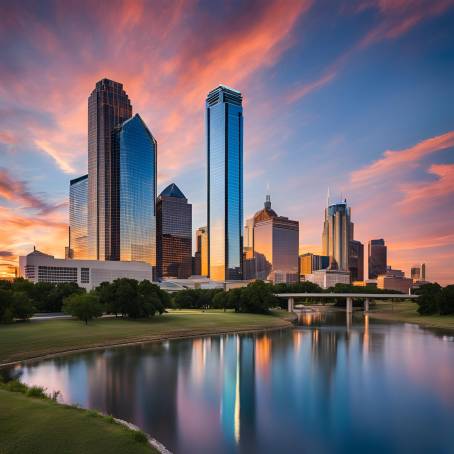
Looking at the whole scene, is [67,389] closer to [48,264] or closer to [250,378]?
[250,378]

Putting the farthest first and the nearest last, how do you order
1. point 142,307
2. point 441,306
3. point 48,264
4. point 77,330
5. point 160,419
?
point 48,264
point 441,306
point 142,307
point 77,330
point 160,419

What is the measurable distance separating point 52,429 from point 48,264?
185m

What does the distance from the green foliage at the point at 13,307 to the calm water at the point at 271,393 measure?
2500cm

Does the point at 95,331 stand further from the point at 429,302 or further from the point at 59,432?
the point at 429,302

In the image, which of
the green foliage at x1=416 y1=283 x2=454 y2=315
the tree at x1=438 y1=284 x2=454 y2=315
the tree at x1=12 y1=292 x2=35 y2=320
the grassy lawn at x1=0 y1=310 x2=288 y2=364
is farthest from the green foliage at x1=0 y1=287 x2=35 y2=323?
the green foliage at x1=416 y1=283 x2=454 y2=315

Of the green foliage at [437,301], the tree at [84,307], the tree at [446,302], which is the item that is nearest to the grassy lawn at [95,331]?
the tree at [84,307]

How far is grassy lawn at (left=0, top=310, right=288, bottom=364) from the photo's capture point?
55531 mm

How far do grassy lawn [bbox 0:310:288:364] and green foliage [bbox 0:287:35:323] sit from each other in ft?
8.74

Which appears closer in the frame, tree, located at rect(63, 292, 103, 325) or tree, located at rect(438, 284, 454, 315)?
tree, located at rect(63, 292, 103, 325)

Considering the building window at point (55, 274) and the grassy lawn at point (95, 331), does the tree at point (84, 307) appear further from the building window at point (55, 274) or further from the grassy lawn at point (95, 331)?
the building window at point (55, 274)

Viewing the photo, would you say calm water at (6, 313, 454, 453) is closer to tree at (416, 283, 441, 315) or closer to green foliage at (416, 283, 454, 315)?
green foliage at (416, 283, 454, 315)

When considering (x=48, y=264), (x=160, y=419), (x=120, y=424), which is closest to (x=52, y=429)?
(x=120, y=424)

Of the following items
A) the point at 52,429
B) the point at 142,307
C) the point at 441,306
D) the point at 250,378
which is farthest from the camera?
the point at 441,306

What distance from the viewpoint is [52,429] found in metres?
21.5
